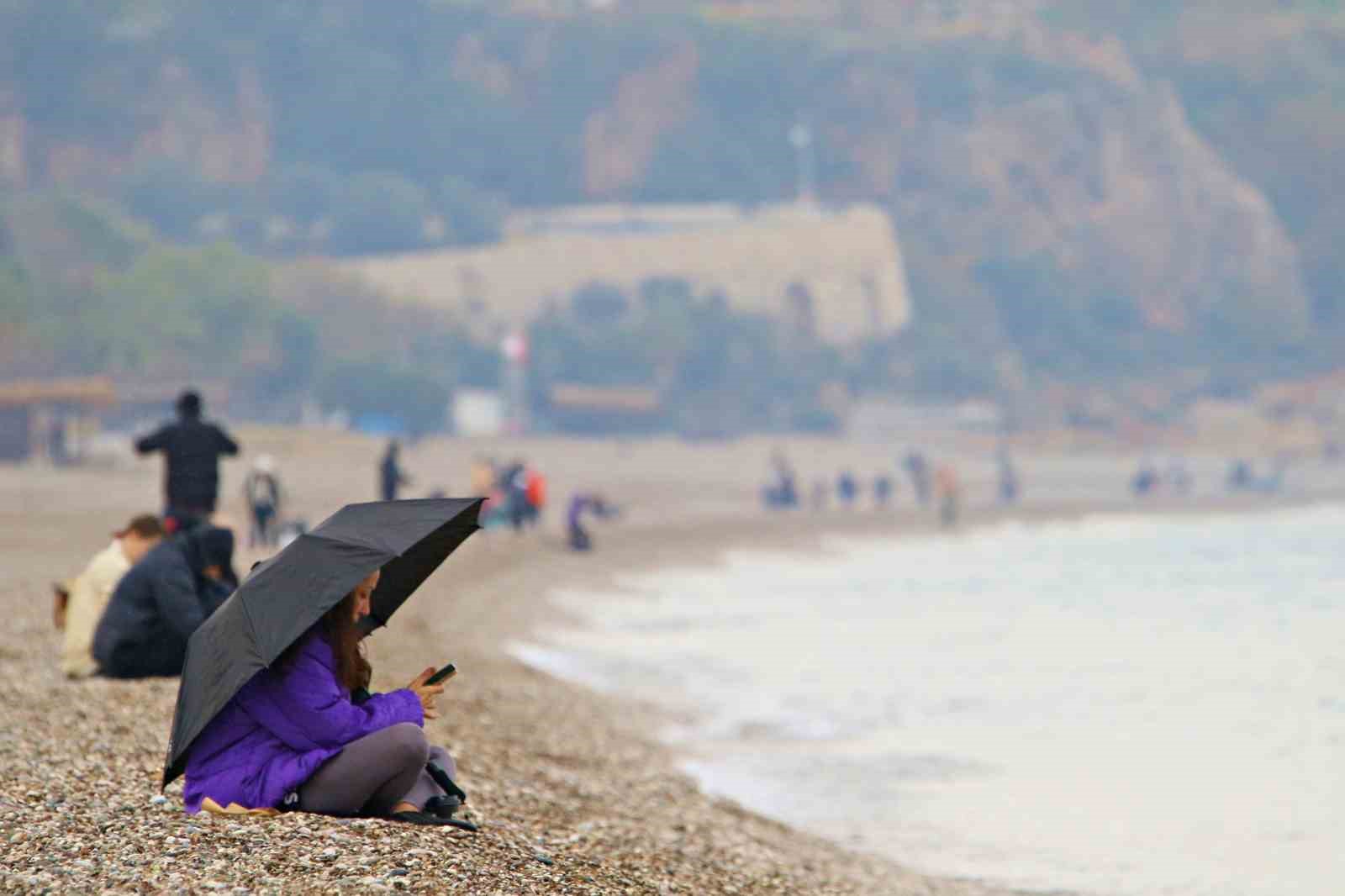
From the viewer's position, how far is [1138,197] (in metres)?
143

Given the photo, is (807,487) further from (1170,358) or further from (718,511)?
(1170,358)

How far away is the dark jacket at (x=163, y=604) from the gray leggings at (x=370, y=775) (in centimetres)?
367

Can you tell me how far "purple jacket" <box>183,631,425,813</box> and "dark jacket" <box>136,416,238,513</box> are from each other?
7.26 metres

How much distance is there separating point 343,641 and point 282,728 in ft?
1.31

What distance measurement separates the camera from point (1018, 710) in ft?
60.1

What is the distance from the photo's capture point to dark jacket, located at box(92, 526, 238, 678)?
11023 millimetres

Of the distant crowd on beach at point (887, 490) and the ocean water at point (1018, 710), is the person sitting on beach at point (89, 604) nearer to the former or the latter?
the ocean water at point (1018, 710)

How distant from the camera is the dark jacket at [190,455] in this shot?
14.5 metres

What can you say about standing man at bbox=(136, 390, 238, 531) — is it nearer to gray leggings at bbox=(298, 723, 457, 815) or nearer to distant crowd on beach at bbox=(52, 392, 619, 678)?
distant crowd on beach at bbox=(52, 392, 619, 678)

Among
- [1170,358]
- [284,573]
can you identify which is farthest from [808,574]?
[1170,358]

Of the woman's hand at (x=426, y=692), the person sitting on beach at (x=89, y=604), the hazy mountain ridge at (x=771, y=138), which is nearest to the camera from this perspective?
the woman's hand at (x=426, y=692)

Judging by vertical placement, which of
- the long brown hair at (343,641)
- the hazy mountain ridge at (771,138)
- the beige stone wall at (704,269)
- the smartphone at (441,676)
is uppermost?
the hazy mountain ridge at (771,138)

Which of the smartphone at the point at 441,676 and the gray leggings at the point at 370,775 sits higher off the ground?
the smartphone at the point at 441,676

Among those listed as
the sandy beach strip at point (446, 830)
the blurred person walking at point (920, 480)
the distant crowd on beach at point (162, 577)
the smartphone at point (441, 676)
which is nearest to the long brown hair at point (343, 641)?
the smartphone at point (441, 676)
